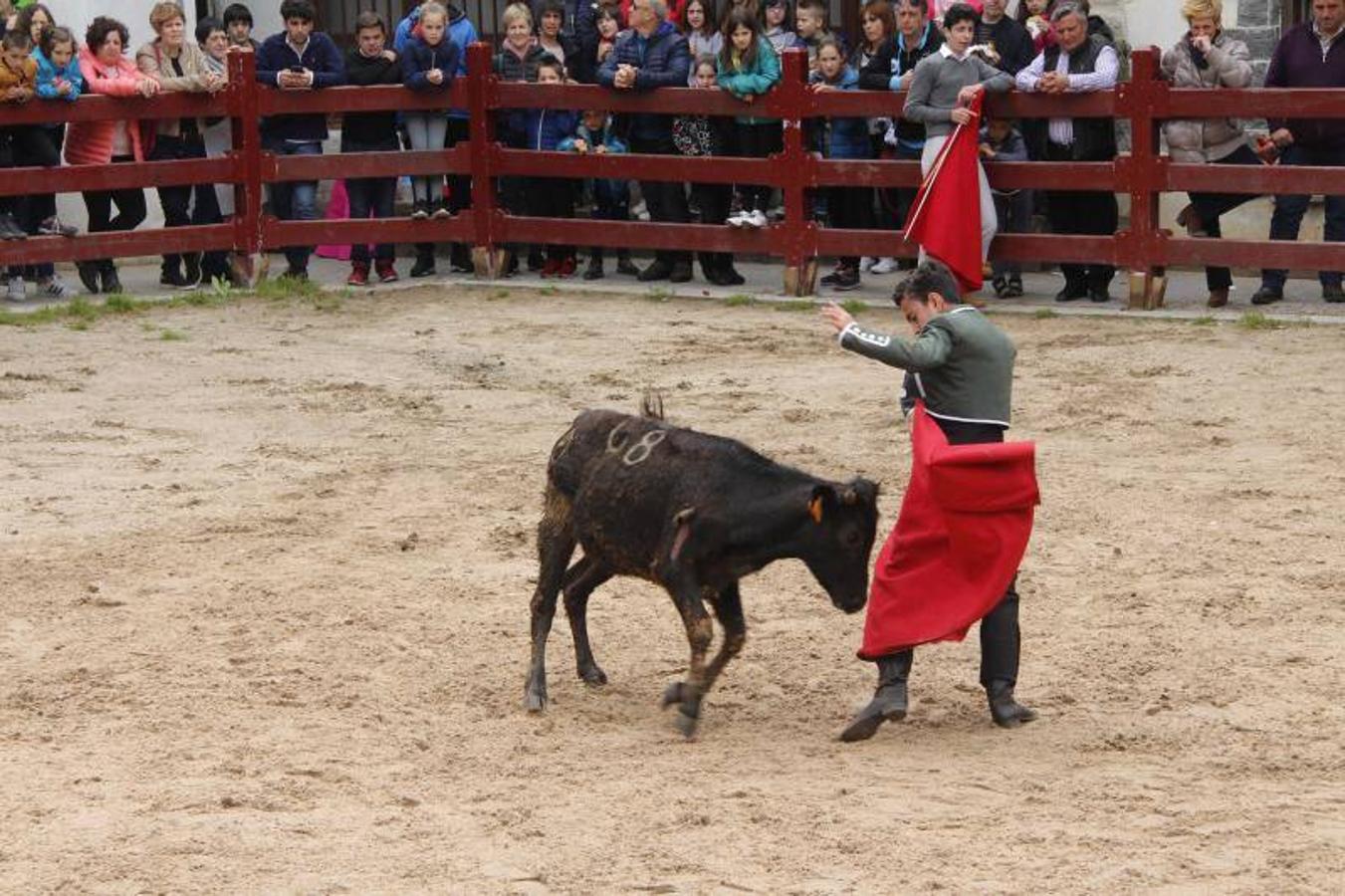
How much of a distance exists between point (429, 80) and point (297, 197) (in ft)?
4.01

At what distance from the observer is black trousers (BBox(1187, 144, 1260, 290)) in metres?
14.4

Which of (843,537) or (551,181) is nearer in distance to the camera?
(843,537)

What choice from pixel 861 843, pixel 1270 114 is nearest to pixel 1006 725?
pixel 861 843

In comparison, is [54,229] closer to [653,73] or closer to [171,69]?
[171,69]

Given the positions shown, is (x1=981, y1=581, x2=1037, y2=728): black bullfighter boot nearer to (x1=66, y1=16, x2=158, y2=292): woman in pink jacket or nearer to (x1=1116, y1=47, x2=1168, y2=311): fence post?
(x1=1116, y1=47, x2=1168, y2=311): fence post

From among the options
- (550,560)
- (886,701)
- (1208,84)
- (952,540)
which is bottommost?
(886,701)

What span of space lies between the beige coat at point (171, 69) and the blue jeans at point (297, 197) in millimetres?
717

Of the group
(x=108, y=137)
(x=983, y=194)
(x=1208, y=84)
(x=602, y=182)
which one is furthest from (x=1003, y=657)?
(x=108, y=137)

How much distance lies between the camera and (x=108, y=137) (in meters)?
15.6

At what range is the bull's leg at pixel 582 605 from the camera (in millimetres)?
7727

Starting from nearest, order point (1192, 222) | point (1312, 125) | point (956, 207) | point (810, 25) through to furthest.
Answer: point (1312, 125)
point (956, 207)
point (1192, 222)
point (810, 25)

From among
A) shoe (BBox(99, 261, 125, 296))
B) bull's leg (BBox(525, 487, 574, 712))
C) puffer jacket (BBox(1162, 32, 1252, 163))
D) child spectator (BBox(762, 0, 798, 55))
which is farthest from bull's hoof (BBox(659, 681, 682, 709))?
shoe (BBox(99, 261, 125, 296))

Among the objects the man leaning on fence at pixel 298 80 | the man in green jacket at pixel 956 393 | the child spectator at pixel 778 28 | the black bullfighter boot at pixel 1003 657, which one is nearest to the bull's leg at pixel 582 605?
the man in green jacket at pixel 956 393

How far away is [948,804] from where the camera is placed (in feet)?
21.1
